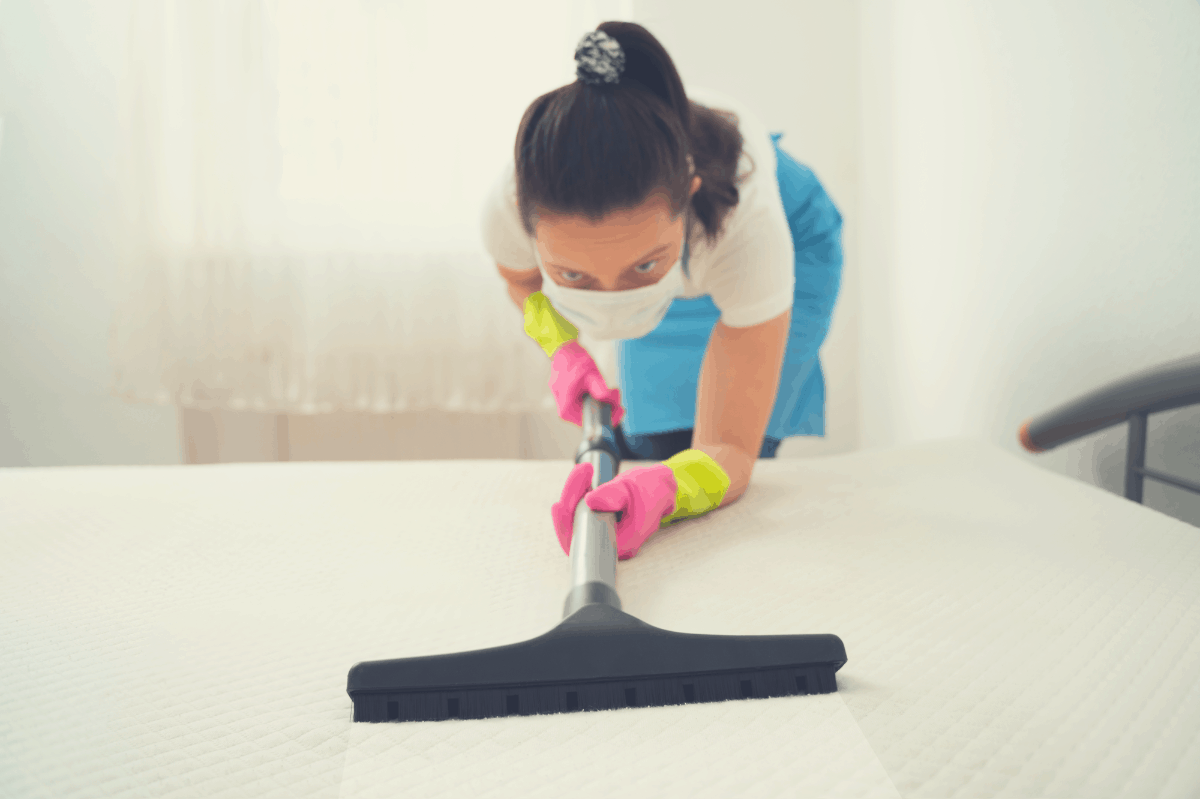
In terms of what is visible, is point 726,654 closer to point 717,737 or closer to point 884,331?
point 717,737

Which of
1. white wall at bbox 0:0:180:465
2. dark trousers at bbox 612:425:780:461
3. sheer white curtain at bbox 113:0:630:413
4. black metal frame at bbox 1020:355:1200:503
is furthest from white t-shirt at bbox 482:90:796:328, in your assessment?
white wall at bbox 0:0:180:465

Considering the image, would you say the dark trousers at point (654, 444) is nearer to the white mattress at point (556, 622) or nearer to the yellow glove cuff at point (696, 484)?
the white mattress at point (556, 622)

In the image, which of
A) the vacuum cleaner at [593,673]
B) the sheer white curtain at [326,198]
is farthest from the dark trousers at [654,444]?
the vacuum cleaner at [593,673]

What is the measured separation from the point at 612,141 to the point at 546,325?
0.44 metres

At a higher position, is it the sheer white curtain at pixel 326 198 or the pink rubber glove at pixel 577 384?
the sheer white curtain at pixel 326 198

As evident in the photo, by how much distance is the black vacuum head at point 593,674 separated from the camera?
441 millimetres

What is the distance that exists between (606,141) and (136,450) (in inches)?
68.9

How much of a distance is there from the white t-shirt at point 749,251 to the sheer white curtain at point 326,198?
3.01 feet

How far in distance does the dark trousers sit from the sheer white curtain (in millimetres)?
396

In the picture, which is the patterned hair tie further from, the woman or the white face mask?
the white face mask

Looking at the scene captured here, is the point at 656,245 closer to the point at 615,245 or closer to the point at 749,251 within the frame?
the point at 615,245

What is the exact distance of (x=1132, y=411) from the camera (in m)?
0.77

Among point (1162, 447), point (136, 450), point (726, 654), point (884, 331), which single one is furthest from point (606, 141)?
point (136, 450)

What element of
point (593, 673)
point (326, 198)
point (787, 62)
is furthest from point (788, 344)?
point (326, 198)
